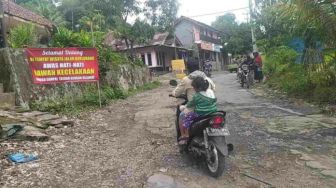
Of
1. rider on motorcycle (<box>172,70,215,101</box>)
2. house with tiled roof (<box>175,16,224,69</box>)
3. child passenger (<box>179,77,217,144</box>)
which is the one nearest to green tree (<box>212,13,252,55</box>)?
house with tiled roof (<box>175,16,224,69</box>)

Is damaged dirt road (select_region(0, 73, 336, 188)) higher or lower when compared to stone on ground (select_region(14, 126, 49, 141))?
lower

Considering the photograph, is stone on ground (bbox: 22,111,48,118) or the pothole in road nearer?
the pothole in road

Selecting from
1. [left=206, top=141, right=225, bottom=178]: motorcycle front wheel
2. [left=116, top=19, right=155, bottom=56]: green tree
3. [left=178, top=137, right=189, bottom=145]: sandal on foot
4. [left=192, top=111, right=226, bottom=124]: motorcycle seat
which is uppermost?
[left=116, top=19, right=155, bottom=56]: green tree

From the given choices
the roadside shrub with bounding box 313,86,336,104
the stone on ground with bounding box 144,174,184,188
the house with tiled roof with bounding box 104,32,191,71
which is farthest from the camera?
the house with tiled roof with bounding box 104,32,191,71

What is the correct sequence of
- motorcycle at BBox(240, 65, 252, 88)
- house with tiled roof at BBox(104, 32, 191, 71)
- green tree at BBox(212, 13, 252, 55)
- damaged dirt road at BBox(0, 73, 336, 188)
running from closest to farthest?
damaged dirt road at BBox(0, 73, 336, 188), motorcycle at BBox(240, 65, 252, 88), house with tiled roof at BBox(104, 32, 191, 71), green tree at BBox(212, 13, 252, 55)

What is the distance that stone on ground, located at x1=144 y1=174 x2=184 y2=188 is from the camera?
4832mm

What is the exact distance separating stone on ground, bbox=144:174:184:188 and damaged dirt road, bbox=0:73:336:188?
7cm

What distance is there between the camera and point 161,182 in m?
4.95

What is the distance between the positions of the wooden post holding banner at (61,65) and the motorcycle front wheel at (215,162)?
19.9 feet

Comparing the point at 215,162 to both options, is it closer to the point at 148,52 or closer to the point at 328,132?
the point at 328,132

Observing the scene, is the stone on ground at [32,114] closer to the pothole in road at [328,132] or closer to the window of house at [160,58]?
the pothole in road at [328,132]

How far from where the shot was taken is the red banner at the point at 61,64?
962 cm

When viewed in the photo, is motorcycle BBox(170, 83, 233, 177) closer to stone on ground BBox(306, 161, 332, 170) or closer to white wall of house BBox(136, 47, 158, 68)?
stone on ground BBox(306, 161, 332, 170)

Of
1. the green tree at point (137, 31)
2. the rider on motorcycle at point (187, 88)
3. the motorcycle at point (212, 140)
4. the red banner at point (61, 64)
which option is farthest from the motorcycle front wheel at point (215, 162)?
the green tree at point (137, 31)
